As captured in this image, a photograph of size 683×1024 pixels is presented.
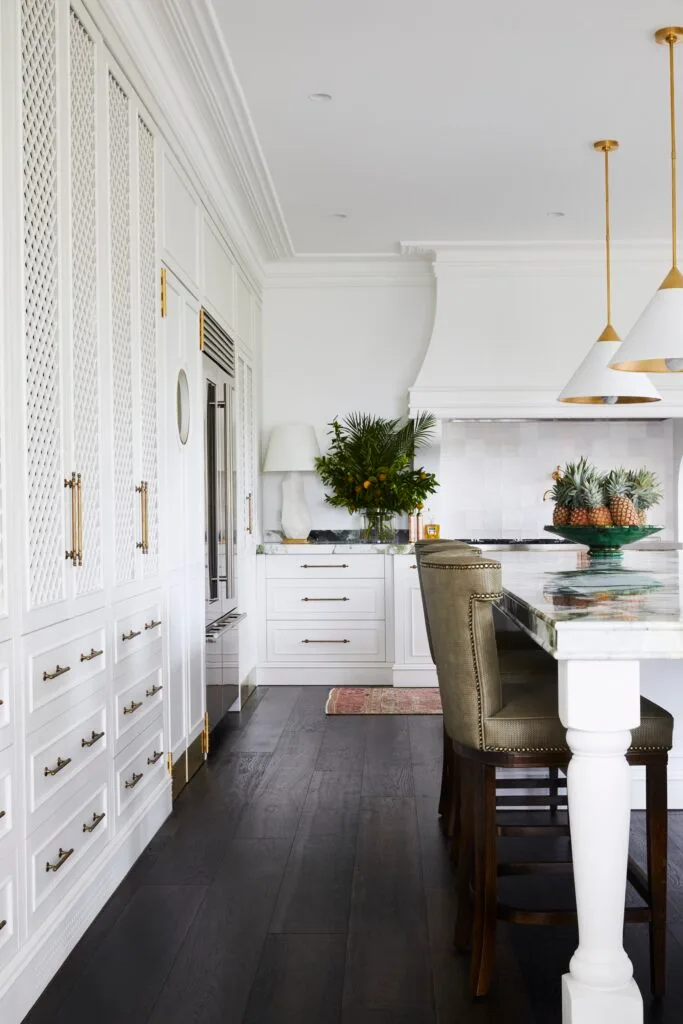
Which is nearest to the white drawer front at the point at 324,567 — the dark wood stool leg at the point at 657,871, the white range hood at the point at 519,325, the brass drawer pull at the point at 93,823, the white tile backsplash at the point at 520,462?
the white tile backsplash at the point at 520,462

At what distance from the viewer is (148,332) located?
332 centimetres

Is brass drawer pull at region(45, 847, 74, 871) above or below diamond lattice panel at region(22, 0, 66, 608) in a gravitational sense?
below

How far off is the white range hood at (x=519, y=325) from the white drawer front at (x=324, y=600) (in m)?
1.24

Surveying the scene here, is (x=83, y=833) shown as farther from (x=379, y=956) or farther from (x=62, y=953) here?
(x=379, y=956)

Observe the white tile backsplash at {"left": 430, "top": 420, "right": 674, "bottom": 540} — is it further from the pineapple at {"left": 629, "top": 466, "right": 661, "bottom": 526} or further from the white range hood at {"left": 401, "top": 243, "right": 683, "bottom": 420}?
the pineapple at {"left": 629, "top": 466, "right": 661, "bottom": 526}

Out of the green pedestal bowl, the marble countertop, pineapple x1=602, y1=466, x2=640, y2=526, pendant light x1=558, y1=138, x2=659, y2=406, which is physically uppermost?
pendant light x1=558, y1=138, x2=659, y2=406

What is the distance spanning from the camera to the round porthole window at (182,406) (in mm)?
3777

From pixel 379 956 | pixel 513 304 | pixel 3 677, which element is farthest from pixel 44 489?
pixel 513 304

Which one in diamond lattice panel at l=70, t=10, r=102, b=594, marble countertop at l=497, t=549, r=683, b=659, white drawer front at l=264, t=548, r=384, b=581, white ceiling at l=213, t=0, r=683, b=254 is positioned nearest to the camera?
marble countertop at l=497, t=549, r=683, b=659

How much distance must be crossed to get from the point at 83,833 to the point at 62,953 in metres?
0.31

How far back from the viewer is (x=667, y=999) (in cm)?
209

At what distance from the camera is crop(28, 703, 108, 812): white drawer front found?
217 cm

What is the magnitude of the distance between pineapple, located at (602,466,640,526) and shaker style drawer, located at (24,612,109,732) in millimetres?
1790

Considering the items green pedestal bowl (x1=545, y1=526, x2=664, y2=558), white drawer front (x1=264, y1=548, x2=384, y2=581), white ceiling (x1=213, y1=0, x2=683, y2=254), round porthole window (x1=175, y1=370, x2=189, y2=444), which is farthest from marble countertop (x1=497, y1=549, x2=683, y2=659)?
white drawer front (x1=264, y1=548, x2=384, y2=581)
